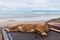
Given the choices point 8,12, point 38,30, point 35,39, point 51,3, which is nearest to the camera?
point 35,39

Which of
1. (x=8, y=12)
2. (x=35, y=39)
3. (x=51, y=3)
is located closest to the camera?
(x=35, y=39)

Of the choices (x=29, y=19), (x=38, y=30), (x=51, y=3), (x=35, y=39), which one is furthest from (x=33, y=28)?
(x=51, y=3)

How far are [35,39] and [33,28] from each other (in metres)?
0.34

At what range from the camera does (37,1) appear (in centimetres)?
406

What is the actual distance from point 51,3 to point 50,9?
201mm

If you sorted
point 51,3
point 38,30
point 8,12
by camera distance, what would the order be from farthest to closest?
point 51,3, point 8,12, point 38,30

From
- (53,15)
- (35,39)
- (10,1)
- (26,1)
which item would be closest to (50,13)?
(53,15)

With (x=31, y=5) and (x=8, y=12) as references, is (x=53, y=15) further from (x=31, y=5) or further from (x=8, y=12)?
(x=8, y=12)

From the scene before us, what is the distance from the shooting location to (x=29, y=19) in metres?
4.02

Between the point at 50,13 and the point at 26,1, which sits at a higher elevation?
the point at 26,1

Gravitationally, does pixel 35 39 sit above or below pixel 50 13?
above

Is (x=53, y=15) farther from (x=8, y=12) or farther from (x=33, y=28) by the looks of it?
(x=33, y=28)

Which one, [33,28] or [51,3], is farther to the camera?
[51,3]

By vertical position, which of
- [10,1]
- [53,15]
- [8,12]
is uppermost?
[10,1]
